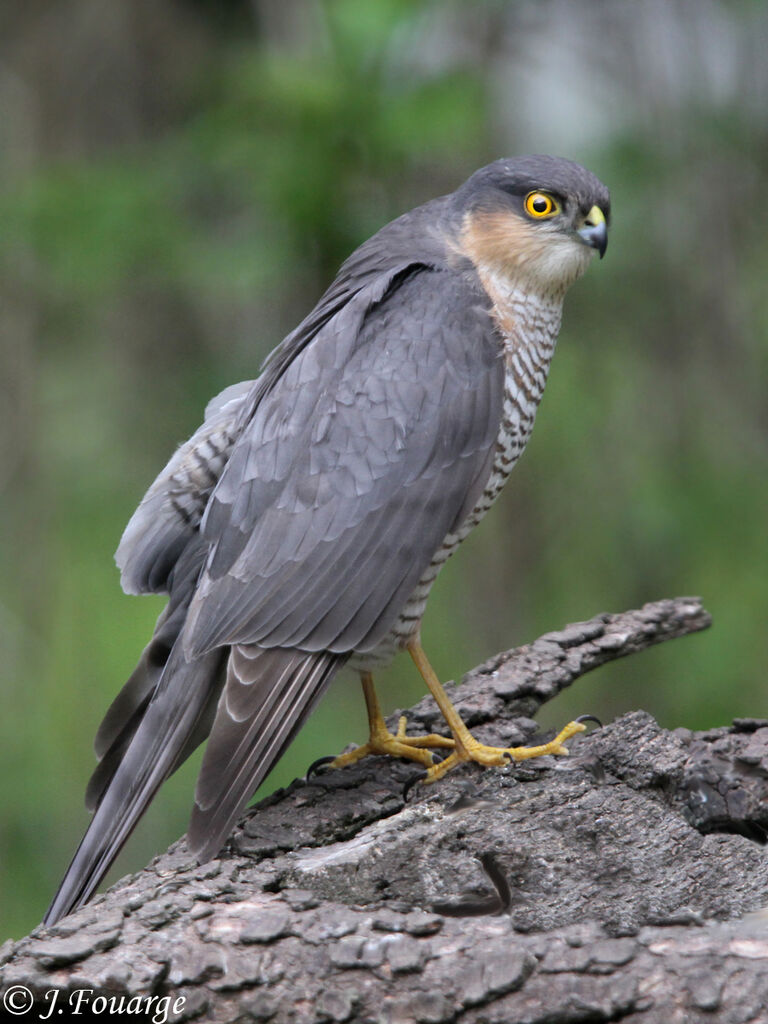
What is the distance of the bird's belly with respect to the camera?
292cm

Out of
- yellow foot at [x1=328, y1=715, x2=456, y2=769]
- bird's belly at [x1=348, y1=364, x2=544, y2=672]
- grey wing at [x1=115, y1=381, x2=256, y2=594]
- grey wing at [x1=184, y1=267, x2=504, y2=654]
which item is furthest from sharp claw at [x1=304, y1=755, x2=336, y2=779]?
grey wing at [x1=115, y1=381, x2=256, y2=594]

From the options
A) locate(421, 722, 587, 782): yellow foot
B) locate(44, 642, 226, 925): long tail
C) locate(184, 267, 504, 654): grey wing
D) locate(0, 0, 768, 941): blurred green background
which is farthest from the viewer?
locate(0, 0, 768, 941): blurred green background

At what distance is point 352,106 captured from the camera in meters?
4.21

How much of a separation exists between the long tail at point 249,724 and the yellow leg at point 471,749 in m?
0.31

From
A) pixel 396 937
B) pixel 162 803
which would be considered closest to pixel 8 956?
pixel 396 937

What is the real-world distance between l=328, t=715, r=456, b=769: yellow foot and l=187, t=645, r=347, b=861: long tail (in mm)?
353

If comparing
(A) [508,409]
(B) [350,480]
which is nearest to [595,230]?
(A) [508,409]

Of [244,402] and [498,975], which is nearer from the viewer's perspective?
[498,975]

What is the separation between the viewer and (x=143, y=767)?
271cm

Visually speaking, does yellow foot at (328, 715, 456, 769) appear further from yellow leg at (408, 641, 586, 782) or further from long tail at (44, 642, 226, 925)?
long tail at (44, 642, 226, 925)

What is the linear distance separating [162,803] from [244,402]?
2.37 m

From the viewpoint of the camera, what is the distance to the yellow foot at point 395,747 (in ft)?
9.90

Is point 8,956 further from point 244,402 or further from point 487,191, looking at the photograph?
point 487,191

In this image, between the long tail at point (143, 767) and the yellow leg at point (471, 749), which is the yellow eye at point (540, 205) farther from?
the long tail at point (143, 767)
